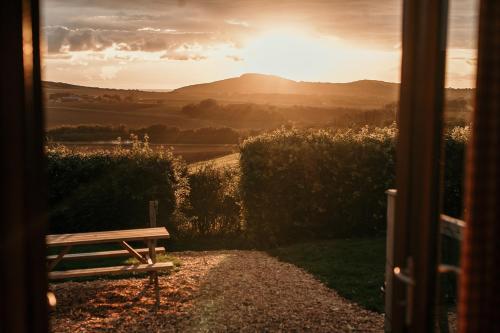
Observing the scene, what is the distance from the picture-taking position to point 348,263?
8.27 m

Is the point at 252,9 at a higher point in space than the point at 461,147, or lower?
higher

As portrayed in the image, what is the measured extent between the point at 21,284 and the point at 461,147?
8.76 metres

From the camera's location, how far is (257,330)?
567 cm

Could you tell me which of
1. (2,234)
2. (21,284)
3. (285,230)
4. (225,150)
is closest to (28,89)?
(2,234)

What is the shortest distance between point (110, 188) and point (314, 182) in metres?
3.78

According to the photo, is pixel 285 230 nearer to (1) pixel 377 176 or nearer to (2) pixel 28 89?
(1) pixel 377 176

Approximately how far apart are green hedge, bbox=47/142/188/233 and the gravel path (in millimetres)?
2219

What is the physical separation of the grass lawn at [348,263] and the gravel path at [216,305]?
194 mm

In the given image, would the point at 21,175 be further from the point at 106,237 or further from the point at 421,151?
the point at 106,237

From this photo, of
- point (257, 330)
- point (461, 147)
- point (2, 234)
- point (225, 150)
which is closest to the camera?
point (2, 234)

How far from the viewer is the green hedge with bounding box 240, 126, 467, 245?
9.84m

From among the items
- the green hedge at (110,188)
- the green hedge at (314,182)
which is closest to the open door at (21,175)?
the green hedge at (314,182)

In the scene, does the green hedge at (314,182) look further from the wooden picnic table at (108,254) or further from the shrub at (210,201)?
the wooden picnic table at (108,254)

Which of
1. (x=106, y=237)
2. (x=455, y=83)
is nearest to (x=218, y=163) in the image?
(x=106, y=237)
